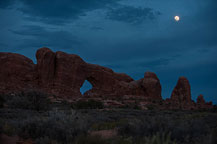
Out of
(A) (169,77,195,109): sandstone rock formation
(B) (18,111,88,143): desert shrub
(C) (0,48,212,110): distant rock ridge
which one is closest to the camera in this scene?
(B) (18,111,88,143): desert shrub

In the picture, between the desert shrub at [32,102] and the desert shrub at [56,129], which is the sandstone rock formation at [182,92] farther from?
the desert shrub at [56,129]

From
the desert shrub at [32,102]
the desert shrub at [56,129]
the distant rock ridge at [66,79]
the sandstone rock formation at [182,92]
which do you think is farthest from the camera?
the sandstone rock formation at [182,92]

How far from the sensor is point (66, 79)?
38.8 metres

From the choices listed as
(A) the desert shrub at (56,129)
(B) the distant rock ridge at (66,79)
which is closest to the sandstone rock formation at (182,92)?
(B) the distant rock ridge at (66,79)

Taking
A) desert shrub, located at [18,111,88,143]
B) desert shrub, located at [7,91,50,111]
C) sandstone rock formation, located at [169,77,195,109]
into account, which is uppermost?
sandstone rock formation, located at [169,77,195,109]

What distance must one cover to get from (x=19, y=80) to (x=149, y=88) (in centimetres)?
2819

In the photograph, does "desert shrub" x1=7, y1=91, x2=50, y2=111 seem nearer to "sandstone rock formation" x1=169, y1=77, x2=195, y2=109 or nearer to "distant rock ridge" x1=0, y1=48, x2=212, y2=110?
"distant rock ridge" x1=0, y1=48, x2=212, y2=110

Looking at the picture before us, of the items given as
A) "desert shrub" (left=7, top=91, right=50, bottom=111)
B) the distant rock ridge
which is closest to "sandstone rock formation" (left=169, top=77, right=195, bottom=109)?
the distant rock ridge

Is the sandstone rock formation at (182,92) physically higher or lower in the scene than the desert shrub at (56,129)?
higher

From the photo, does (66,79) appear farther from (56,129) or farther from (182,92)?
(56,129)

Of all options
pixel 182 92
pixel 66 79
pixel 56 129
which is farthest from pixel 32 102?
pixel 182 92

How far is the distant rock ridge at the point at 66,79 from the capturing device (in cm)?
3528

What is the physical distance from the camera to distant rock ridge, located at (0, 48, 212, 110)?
116 ft

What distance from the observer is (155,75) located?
5528 centimetres
